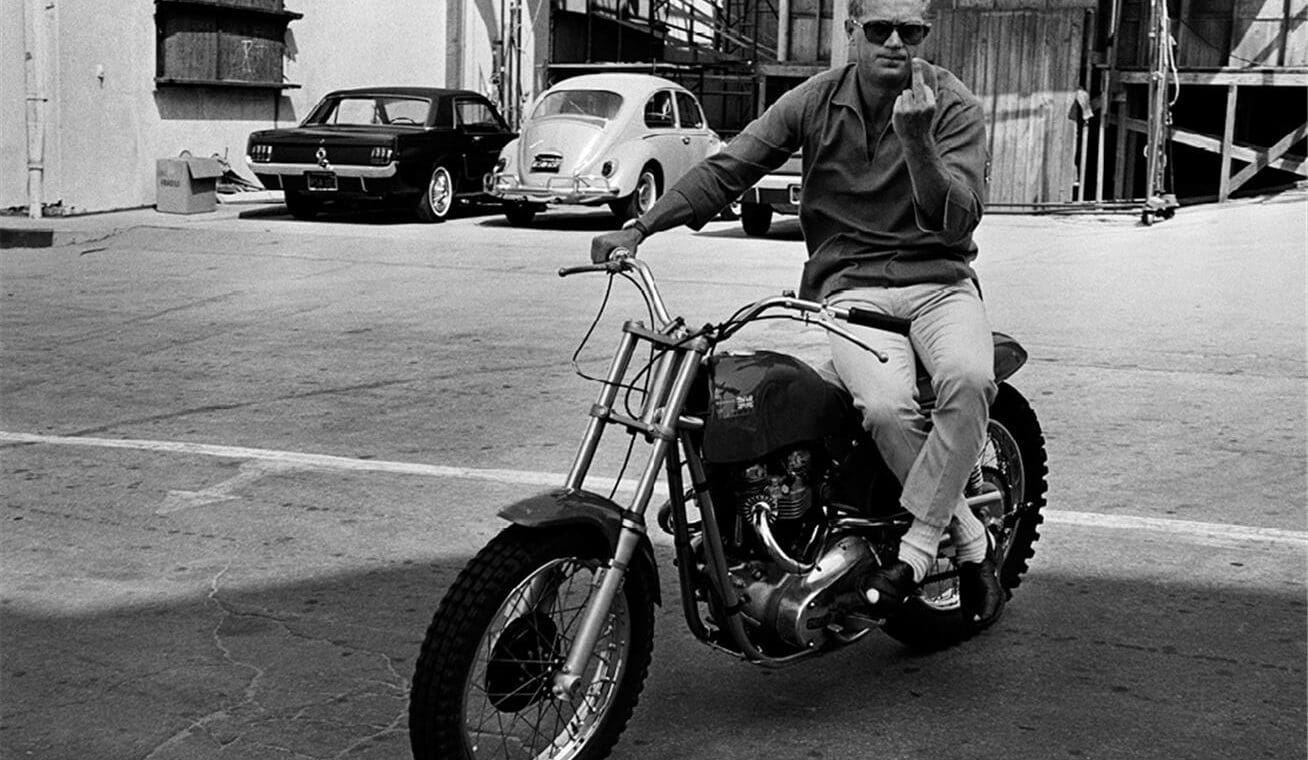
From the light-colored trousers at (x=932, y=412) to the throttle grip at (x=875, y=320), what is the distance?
0.25 meters

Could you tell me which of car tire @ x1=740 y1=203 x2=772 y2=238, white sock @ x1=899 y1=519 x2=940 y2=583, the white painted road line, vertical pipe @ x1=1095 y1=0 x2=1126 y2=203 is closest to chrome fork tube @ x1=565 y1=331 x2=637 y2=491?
white sock @ x1=899 y1=519 x2=940 y2=583

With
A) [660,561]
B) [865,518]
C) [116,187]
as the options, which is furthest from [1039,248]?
[865,518]

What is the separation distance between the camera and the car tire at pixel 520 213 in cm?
1997

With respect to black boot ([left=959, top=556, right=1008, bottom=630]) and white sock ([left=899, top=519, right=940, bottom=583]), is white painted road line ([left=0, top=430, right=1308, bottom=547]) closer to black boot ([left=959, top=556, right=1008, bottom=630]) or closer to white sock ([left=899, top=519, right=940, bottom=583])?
black boot ([left=959, top=556, right=1008, bottom=630])

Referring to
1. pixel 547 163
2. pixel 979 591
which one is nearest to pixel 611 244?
pixel 979 591

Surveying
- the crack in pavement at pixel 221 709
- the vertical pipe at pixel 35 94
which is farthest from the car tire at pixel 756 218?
the crack in pavement at pixel 221 709

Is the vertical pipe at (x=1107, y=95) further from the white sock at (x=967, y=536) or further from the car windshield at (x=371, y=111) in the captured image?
the white sock at (x=967, y=536)

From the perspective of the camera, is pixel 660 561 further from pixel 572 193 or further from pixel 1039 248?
pixel 572 193

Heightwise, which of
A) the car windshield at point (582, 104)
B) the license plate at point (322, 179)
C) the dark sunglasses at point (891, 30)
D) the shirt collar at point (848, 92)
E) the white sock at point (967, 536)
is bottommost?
the white sock at point (967, 536)

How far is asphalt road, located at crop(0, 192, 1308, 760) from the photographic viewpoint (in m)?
4.43

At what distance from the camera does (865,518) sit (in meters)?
4.51

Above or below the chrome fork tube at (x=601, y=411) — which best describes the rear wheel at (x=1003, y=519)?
below

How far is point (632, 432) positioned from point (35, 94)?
16491mm

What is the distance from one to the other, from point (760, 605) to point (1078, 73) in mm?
19677
